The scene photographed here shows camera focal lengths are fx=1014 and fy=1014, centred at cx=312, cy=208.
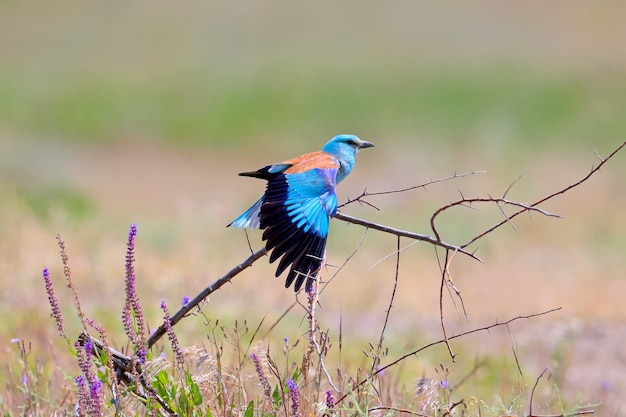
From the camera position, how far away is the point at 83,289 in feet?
25.8

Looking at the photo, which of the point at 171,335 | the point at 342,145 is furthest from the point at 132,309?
the point at 342,145

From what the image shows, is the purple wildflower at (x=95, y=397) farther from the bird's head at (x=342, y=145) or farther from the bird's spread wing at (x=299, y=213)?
the bird's head at (x=342, y=145)

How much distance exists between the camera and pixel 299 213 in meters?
2.83

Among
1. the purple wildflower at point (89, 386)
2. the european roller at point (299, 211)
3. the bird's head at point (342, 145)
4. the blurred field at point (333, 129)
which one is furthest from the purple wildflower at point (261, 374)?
the blurred field at point (333, 129)

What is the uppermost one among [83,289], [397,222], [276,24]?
[276,24]

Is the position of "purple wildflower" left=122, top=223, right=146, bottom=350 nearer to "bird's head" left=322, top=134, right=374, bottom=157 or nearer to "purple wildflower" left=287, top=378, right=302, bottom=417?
"purple wildflower" left=287, top=378, right=302, bottom=417

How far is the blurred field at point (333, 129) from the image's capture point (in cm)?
955

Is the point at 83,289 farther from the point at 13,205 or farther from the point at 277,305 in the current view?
the point at 13,205

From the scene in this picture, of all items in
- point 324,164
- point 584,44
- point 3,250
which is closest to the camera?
point 324,164

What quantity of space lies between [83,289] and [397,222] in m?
7.67

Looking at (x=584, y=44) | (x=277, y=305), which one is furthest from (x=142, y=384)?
(x=584, y=44)

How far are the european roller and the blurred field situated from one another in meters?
4.93

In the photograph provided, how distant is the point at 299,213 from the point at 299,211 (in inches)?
0.7

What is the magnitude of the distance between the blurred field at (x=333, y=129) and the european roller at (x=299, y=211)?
493cm
